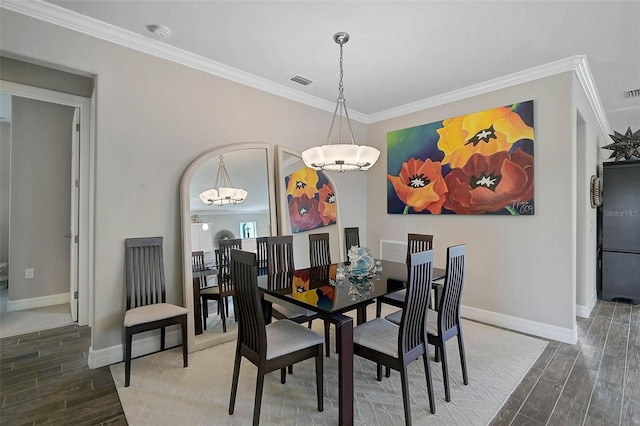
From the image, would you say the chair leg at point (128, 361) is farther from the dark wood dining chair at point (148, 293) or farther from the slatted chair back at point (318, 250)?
the slatted chair back at point (318, 250)

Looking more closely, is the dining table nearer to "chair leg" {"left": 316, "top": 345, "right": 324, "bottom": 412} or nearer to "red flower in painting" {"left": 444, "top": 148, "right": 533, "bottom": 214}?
"chair leg" {"left": 316, "top": 345, "right": 324, "bottom": 412}

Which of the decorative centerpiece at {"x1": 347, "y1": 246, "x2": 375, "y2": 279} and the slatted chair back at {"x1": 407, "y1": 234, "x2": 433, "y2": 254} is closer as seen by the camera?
the decorative centerpiece at {"x1": 347, "y1": 246, "x2": 375, "y2": 279}

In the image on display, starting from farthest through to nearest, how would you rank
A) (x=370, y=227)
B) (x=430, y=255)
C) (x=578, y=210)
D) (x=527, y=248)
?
(x=370, y=227) < (x=578, y=210) < (x=527, y=248) < (x=430, y=255)

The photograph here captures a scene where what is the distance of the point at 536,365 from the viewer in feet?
8.61

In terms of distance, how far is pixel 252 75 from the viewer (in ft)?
11.4

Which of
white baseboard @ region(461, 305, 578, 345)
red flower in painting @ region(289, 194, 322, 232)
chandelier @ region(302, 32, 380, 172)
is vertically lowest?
white baseboard @ region(461, 305, 578, 345)

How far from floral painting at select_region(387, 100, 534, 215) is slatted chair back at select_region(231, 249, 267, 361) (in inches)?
120

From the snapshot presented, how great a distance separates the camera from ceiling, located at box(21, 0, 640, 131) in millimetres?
2309

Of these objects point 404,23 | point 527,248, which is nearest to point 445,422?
point 527,248

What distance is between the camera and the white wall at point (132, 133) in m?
2.45

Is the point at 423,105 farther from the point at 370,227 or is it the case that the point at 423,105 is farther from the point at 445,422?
the point at 445,422

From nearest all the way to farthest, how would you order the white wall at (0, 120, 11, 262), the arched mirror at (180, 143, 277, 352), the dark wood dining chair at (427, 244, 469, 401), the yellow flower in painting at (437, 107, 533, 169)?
the dark wood dining chair at (427, 244, 469, 401), the arched mirror at (180, 143, 277, 352), the yellow flower in painting at (437, 107, 533, 169), the white wall at (0, 120, 11, 262)

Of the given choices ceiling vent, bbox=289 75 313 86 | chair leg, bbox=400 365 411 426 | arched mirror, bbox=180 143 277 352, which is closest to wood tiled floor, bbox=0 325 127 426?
arched mirror, bbox=180 143 277 352

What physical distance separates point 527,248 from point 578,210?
1.08 metres
